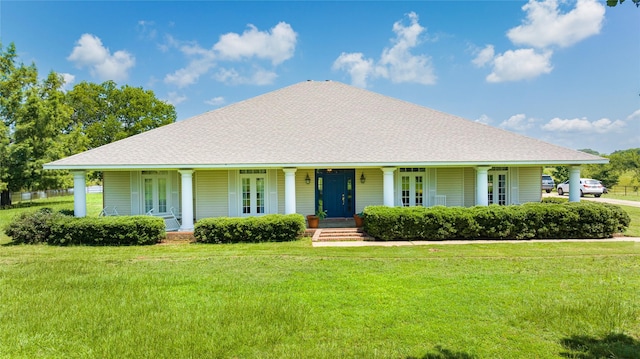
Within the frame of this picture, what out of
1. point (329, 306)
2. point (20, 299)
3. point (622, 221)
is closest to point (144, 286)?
point (20, 299)

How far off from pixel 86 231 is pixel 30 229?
6.51ft

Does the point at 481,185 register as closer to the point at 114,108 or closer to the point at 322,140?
the point at 322,140

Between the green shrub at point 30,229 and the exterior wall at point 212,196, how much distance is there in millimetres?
5140

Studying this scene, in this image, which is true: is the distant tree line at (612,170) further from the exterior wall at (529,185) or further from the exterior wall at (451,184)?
the exterior wall at (451,184)

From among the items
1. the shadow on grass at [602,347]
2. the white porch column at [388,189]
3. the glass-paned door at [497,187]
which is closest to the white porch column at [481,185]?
the glass-paned door at [497,187]

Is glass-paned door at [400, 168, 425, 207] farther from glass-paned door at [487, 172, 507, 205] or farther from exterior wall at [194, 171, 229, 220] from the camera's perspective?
exterior wall at [194, 171, 229, 220]

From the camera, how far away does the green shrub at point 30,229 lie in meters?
12.4

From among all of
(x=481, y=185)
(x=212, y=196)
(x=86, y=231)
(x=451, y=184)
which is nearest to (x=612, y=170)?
(x=451, y=184)

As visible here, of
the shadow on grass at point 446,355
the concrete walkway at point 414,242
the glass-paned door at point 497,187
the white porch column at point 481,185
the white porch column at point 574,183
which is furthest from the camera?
the glass-paned door at point 497,187

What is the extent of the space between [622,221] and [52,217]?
814 inches

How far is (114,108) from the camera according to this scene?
47.4 meters

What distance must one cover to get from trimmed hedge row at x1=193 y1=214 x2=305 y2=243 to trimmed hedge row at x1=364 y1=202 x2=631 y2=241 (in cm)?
315

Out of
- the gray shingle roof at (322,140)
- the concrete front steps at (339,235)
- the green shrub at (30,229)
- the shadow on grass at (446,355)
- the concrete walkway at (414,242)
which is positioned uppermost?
the gray shingle roof at (322,140)

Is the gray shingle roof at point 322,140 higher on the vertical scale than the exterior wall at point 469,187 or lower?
higher
